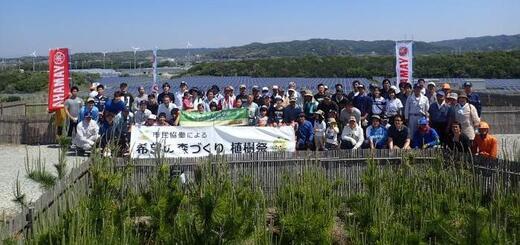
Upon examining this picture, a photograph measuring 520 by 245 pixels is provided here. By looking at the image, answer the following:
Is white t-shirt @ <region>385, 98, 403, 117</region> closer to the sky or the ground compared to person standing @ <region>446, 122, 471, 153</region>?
closer to the sky

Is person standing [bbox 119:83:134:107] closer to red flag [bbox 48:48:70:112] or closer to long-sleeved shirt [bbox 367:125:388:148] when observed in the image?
red flag [bbox 48:48:70:112]

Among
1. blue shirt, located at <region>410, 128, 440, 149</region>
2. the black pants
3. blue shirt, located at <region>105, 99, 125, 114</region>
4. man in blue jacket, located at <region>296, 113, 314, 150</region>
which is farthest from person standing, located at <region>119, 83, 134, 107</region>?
blue shirt, located at <region>410, 128, 440, 149</region>

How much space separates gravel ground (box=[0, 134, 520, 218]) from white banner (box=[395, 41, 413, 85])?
330cm

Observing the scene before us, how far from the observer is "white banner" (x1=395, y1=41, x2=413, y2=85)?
17016 millimetres

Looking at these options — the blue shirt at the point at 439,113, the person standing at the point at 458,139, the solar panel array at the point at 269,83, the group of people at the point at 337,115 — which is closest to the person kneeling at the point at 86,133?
the group of people at the point at 337,115

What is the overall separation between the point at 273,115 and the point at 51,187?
20.9ft

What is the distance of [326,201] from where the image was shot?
7.83 metres

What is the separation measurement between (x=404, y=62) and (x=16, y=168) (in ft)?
34.4

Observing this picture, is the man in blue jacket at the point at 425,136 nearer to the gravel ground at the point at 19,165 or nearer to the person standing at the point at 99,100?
the gravel ground at the point at 19,165

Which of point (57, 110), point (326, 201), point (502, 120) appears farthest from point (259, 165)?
point (502, 120)

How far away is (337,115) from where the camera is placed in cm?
1225

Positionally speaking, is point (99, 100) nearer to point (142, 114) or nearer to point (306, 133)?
point (142, 114)

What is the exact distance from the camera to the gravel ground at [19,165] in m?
9.95

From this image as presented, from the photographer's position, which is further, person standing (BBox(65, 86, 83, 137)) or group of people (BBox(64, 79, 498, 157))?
person standing (BBox(65, 86, 83, 137))
